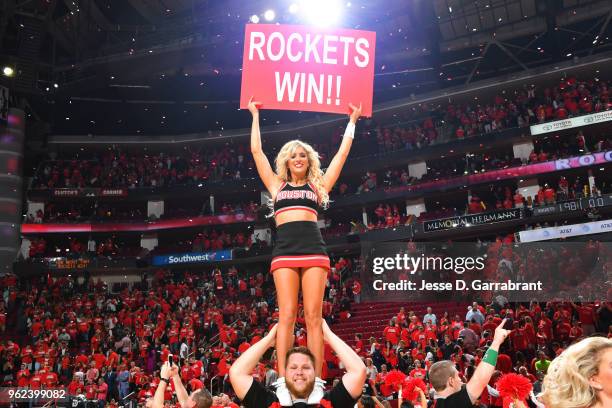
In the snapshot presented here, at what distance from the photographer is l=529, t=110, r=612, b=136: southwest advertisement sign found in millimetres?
29281

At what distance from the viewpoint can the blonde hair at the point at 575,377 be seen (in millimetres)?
2109

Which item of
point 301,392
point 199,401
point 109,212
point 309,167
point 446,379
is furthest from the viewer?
point 109,212

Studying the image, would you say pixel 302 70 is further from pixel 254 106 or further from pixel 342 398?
pixel 342 398

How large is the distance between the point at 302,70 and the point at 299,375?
3.24 m

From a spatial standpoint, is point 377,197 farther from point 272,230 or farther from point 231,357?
point 231,357

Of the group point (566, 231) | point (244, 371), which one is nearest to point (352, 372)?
point (244, 371)

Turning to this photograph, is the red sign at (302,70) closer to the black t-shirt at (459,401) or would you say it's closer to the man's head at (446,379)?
the man's head at (446,379)

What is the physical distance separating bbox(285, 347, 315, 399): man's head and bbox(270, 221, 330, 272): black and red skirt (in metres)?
1.38

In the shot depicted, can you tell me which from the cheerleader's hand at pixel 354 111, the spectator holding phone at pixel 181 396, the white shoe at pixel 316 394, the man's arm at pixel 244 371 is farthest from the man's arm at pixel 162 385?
the cheerleader's hand at pixel 354 111

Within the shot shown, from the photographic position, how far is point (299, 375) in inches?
123

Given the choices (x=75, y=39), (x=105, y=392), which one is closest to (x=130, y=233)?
(x=75, y=39)

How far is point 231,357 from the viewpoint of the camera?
17688 millimetres

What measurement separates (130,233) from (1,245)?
8036 millimetres

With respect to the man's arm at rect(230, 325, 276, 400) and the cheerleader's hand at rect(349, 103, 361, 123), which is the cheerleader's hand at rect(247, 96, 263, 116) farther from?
the man's arm at rect(230, 325, 276, 400)
